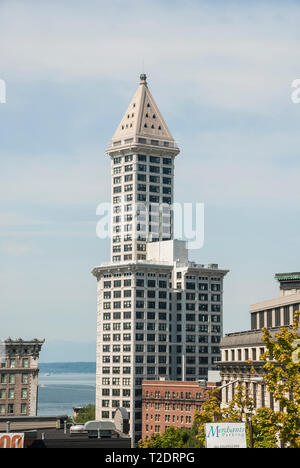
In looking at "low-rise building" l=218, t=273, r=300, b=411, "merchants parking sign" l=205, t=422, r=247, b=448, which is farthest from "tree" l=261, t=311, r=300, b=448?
"low-rise building" l=218, t=273, r=300, b=411

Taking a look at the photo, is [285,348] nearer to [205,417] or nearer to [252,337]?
[205,417]

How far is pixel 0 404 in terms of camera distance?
600ft

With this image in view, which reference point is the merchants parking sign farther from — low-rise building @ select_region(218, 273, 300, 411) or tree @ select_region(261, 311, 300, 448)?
low-rise building @ select_region(218, 273, 300, 411)

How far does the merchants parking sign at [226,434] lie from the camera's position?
3522 cm

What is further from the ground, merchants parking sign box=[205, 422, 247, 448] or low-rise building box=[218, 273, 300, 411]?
low-rise building box=[218, 273, 300, 411]

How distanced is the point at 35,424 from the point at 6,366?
3152 inches

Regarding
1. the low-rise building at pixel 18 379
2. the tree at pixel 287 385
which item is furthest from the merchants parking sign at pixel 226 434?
the low-rise building at pixel 18 379

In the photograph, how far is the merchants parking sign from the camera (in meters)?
Answer: 35.2

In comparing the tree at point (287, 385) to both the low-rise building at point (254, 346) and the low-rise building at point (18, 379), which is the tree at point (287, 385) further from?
the low-rise building at point (18, 379)

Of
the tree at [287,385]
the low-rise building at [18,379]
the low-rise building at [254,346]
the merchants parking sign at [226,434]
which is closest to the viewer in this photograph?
the merchants parking sign at [226,434]
